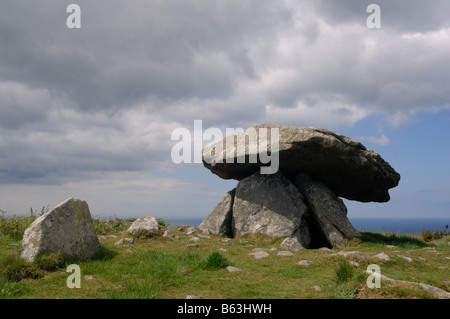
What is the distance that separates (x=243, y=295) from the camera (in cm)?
686

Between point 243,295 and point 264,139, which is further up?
point 264,139

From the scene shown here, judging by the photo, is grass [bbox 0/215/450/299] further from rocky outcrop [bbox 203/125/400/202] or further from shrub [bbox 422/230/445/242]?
shrub [bbox 422/230/445/242]

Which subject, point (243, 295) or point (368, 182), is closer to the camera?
point (243, 295)

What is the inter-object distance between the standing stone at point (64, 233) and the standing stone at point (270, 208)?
705 cm

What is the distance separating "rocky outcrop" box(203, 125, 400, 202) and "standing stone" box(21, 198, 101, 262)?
7514mm

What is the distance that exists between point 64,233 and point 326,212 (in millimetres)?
11134

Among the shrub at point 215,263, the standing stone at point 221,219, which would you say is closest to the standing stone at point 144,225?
the standing stone at point 221,219

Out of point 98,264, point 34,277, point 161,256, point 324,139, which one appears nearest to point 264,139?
point 324,139

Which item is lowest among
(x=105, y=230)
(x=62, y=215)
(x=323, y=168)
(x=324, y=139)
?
(x=105, y=230)

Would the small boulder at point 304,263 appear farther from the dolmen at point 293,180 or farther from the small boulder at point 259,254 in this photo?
the dolmen at point 293,180

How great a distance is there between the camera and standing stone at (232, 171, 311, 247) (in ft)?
48.6
